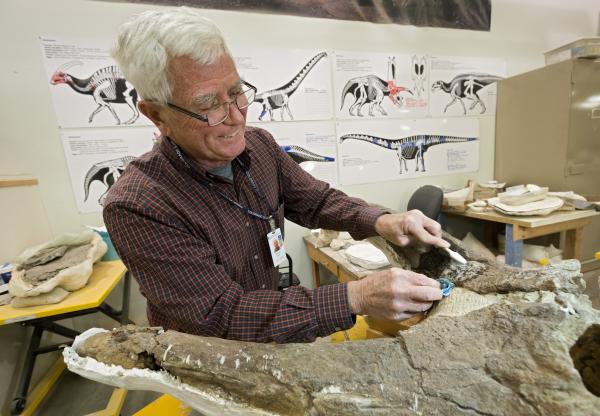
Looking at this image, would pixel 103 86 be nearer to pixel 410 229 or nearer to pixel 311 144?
pixel 311 144

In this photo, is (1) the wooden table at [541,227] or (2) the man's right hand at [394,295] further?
(1) the wooden table at [541,227]

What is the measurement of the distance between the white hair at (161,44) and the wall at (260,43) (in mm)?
1749

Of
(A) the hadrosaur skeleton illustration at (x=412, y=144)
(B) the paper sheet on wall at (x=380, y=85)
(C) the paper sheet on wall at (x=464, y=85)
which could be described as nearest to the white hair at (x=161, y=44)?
(B) the paper sheet on wall at (x=380, y=85)

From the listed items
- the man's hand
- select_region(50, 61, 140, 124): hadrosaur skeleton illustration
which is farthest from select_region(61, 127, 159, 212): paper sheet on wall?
the man's hand

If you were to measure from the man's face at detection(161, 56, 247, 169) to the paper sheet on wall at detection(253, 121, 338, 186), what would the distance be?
160 centimetres

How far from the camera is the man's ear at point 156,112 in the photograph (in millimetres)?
942

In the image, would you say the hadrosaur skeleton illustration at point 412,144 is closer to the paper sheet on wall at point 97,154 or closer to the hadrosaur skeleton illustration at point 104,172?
the paper sheet on wall at point 97,154

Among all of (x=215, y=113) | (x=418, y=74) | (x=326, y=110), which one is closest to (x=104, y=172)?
(x=215, y=113)

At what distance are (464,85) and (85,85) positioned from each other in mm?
3491

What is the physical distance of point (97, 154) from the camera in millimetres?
2223

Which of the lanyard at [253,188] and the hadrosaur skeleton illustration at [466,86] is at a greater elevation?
the hadrosaur skeleton illustration at [466,86]

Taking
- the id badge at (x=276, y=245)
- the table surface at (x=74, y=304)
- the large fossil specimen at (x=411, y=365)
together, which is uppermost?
the id badge at (x=276, y=245)

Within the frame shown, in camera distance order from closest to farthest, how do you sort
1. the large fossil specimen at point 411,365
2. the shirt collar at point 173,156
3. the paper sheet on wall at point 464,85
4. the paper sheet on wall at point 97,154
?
the large fossil specimen at point 411,365 → the shirt collar at point 173,156 → the paper sheet on wall at point 97,154 → the paper sheet on wall at point 464,85

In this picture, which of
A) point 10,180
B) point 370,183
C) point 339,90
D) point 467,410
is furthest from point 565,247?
point 10,180
